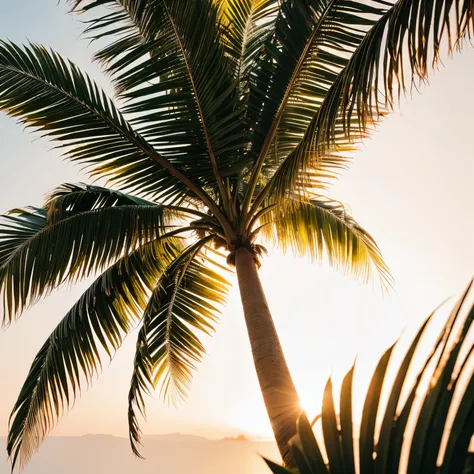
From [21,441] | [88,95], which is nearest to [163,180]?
[88,95]

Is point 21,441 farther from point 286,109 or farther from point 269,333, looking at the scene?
point 286,109

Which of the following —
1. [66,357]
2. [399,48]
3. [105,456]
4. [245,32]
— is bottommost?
[105,456]

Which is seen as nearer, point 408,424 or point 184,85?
point 408,424

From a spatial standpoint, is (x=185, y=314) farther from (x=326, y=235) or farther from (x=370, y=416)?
(x=370, y=416)

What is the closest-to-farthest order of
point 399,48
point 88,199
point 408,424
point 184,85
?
point 408,424
point 399,48
point 184,85
point 88,199

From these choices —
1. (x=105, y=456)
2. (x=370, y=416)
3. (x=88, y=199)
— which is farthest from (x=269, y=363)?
(x=105, y=456)

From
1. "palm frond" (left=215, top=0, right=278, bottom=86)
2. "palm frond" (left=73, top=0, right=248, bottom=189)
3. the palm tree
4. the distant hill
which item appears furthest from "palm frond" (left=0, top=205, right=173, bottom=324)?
the distant hill

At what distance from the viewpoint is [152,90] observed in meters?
3.82

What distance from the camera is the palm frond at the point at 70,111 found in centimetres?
385

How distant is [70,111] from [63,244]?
4.03 ft

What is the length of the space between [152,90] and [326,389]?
340 cm

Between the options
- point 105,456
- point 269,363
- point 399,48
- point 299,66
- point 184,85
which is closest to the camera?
point 399,48

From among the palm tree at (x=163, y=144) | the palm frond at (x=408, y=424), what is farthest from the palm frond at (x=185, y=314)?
the palm frond at (x=408, y=424)

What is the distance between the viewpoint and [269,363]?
112 inches
